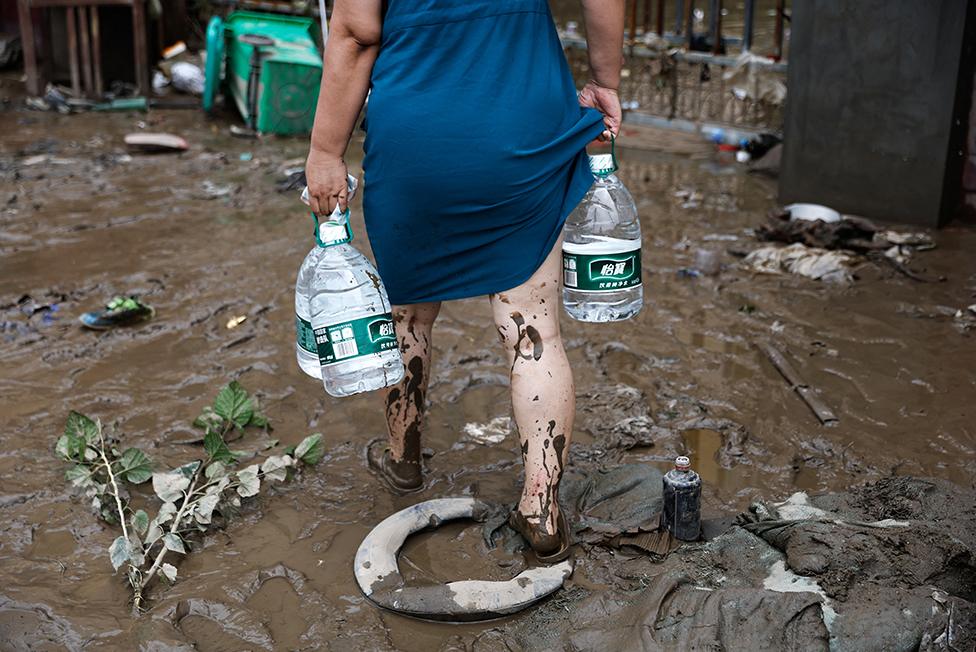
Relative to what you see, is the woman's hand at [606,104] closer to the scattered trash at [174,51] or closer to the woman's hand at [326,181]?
the woman's hand at [326,181]

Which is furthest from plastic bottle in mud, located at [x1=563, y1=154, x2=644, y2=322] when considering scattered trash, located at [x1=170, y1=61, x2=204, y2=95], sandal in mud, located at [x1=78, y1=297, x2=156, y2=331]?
scattered trash, located at [x1=170, y1=61, x2=204, y2=95]

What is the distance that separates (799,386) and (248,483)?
Result: 2049 millimetres

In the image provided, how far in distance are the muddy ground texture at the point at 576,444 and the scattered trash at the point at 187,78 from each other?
534cm

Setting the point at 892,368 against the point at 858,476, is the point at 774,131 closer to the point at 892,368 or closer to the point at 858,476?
the point at 892,368

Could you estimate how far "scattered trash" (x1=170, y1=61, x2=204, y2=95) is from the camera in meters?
11.1

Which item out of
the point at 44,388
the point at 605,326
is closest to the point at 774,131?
the point at 605,326

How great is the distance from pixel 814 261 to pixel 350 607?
332 centimetres

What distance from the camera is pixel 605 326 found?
4.35m

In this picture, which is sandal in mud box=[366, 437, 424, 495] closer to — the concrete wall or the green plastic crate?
the concrete wall

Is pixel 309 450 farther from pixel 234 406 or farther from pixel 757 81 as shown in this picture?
pixel 757 81

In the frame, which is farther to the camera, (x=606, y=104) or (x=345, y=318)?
(x=606, y=104)

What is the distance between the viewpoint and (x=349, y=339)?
2469 millimetres

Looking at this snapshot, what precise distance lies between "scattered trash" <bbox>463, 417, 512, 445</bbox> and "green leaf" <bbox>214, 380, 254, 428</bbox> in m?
0.78

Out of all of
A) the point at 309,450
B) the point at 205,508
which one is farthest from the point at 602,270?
the point at 205,508
